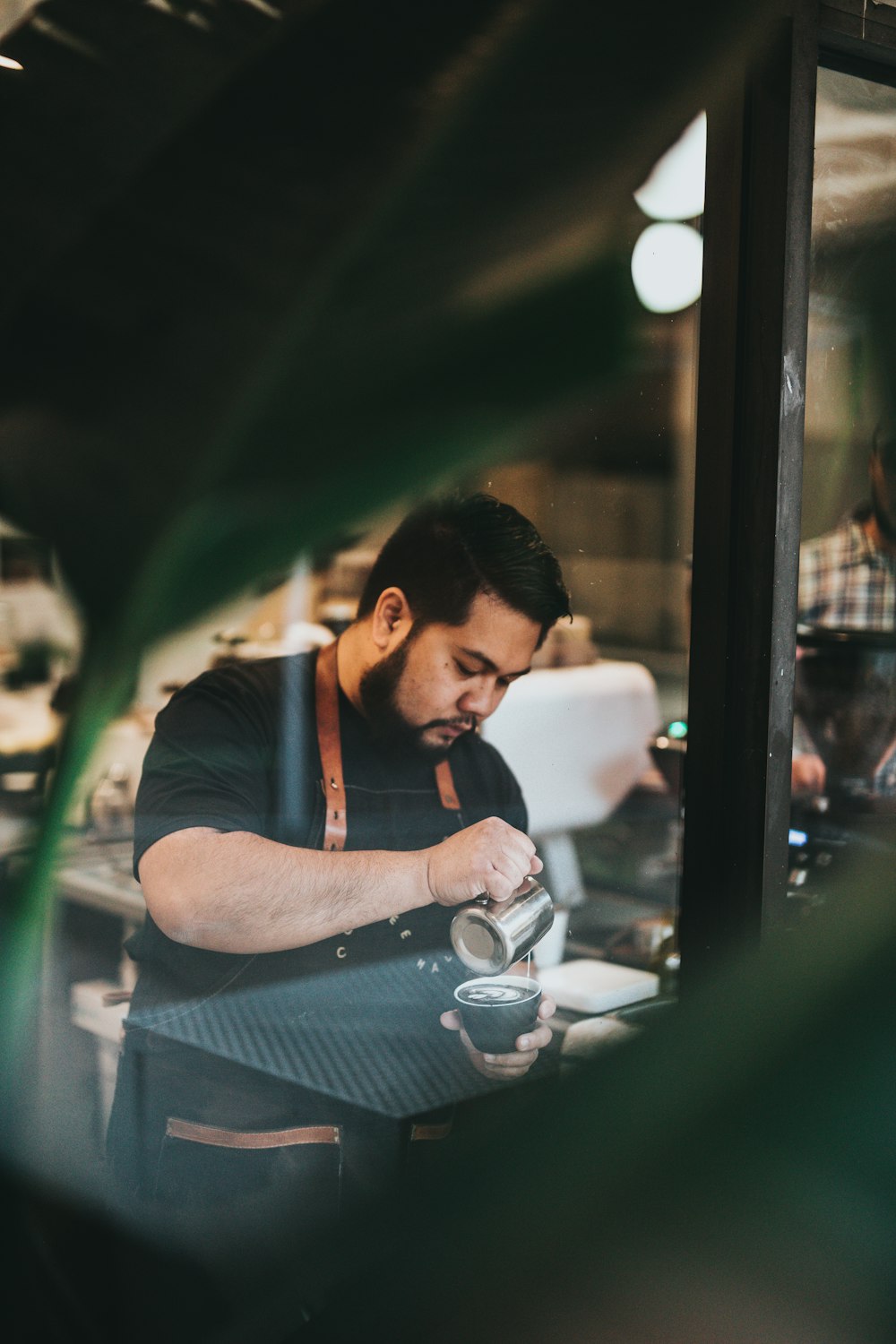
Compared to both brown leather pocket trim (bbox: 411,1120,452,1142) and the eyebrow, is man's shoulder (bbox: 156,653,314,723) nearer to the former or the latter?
the eyebrow

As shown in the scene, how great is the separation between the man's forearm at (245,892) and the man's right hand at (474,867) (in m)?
0.10

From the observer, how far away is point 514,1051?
146 cm

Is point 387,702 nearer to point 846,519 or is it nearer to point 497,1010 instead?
point 497,1010

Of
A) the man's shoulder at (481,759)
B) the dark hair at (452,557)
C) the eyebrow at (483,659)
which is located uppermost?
the dark hair at (452,557)

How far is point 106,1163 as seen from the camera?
1281mm

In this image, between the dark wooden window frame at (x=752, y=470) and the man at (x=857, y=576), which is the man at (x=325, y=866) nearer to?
the dark wooden window frame at (x=752, y=470)

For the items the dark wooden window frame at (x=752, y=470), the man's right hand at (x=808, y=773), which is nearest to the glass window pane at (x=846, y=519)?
the man's right hand at (x=808, y=773)

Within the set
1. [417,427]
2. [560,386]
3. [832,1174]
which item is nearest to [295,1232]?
[832,1174]

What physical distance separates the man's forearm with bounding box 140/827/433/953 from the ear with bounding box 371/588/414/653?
0.82 feet

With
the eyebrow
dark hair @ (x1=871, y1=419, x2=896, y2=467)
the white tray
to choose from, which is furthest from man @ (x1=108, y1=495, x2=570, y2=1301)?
dark hair @ (x1=871, y1=419, x2=896, y2=467)

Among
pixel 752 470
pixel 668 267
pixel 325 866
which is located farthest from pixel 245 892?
pixel 668 267

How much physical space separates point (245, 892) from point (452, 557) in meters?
0.44

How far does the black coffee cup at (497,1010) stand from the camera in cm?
142

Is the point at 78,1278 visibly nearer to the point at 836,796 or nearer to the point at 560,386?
the point at 560,386
